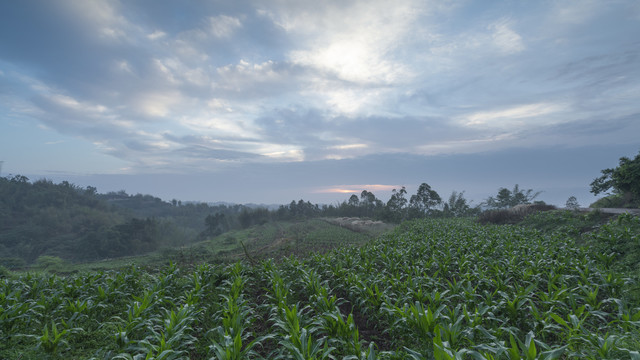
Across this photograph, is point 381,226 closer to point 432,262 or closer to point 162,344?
point 432,262

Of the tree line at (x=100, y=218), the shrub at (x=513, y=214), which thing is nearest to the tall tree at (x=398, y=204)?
the tree line at (x=100, y=218)

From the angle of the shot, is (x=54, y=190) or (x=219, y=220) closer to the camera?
(x=219, y=220)

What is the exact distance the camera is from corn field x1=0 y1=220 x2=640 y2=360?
317 cm

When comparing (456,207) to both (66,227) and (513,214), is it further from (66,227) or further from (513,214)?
(66,227)

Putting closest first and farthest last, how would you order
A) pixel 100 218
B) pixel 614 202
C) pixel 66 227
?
pixel 614 202
pixel 66 227
pixel 100 218

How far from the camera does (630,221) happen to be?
9766 millimetres

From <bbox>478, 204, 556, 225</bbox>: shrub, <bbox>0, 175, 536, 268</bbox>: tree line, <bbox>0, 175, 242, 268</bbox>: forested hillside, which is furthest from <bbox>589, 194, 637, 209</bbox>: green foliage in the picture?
<bbox>0, 175, 242, 268</bbox>: forested hillside

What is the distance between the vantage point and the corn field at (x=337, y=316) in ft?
10.4

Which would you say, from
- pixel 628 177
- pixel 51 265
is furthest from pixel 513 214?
pixel 51 265

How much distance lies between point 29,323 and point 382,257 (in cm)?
834

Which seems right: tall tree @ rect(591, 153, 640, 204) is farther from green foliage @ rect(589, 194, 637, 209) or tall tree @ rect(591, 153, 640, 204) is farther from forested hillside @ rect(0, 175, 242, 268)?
forested hillside @ rect(0, 175, 242, 268)

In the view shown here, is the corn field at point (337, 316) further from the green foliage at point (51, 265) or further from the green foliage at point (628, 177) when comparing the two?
the green foliage at point (51, 265)

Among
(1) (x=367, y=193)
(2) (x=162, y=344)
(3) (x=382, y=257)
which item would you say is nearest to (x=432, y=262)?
(3) (x=382, y=257)

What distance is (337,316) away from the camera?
375 cm
